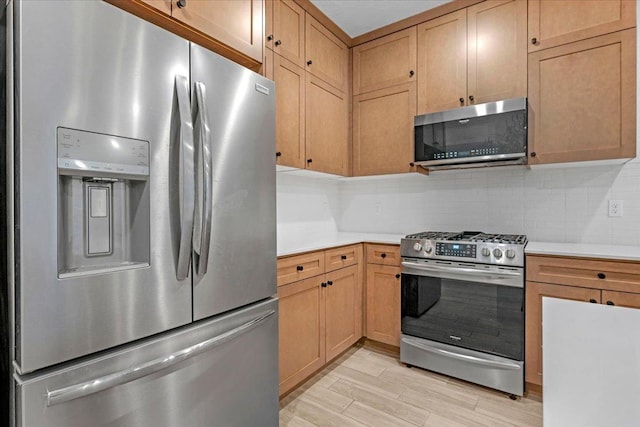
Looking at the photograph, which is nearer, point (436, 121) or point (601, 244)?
point (601, 244)

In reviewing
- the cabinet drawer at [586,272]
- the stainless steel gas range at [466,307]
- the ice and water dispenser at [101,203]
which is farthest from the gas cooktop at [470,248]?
the ice and water dispenser at [101,203]

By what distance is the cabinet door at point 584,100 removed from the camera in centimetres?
192

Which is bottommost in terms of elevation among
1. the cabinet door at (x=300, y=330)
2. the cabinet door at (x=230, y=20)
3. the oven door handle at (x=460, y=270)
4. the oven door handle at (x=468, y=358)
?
the oven door handle at (x=468, y=358)

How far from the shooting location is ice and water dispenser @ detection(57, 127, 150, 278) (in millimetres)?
890

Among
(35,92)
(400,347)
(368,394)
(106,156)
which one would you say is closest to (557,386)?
(368,394)

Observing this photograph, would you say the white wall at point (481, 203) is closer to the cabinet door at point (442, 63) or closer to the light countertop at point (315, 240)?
the light countertop at point (315, 240)

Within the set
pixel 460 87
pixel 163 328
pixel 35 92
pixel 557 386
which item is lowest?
pixel 557 386

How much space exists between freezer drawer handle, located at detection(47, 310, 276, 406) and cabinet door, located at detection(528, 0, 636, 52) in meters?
2.53

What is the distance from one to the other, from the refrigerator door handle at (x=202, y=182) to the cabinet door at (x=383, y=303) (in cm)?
171

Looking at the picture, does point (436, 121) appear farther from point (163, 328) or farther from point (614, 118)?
point (163, 328)

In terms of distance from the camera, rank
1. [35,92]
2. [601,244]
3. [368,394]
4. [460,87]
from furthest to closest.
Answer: [460,87], [601,244], [368,394], [35,92]

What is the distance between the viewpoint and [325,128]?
103 inches

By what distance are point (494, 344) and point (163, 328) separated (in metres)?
1.99

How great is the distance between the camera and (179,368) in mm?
1113
